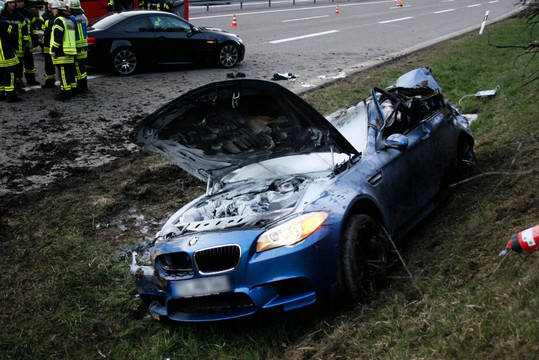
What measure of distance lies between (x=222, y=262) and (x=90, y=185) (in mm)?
3990

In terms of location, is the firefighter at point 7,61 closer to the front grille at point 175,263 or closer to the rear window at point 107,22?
the rear window at point 107,22

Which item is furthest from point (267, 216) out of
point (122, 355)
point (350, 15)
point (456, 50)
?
point (350, 15)

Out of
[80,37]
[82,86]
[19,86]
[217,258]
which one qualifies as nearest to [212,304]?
[217,258]

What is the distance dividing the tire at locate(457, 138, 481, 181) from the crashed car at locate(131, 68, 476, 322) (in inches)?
5.3

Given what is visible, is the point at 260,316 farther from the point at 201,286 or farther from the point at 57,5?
the point at 57,5

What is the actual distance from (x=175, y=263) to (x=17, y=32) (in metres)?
9.00

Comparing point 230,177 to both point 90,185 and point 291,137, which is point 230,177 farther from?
point 90,185

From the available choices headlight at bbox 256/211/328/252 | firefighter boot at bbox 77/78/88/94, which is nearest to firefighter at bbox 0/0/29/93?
firefighter boot at bbox 77/78/88/94

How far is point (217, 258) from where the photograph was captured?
155 inches

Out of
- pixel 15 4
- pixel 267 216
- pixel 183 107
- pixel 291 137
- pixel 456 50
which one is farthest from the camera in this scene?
pixel 456 50

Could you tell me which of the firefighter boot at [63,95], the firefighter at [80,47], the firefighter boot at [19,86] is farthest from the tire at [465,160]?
the firefighter boot at [19,86]

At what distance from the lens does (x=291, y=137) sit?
5.05 m

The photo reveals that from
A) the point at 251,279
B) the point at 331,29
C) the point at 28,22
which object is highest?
the point at 28,22

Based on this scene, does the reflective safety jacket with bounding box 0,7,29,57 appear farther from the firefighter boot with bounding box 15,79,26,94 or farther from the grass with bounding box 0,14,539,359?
the grass with bounding box 0,14,539,359
